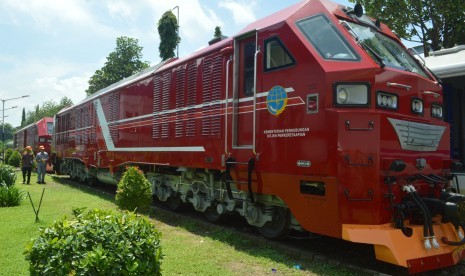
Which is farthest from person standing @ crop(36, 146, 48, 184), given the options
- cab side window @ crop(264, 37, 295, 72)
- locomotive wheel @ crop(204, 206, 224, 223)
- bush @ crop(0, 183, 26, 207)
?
cab side window @ crop(264, 37, 295, 72)

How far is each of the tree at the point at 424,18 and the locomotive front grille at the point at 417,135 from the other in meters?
12.9

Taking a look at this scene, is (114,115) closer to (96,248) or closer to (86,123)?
(86,123)

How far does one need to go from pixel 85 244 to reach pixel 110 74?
50487mm

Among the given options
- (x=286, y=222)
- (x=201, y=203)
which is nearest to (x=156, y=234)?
(x=286, y=222)

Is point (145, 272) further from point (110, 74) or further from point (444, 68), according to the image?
point (110, 74)

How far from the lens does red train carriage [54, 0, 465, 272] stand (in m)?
5.09

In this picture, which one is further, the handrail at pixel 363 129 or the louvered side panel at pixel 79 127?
the louvered side panel at pixel 79 127

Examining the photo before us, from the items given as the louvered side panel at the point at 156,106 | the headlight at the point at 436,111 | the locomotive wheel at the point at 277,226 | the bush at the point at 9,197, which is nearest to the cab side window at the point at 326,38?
the headlight at the point at 436,111

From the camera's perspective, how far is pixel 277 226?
667 centimetres

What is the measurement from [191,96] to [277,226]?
3.19m

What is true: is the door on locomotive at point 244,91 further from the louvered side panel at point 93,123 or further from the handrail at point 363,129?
the louvered side panel at point 93,123

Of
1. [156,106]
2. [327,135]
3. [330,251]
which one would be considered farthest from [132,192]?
[327,135]

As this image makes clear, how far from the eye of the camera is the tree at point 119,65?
50.9m

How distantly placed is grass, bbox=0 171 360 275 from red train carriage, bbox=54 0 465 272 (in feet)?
1.61
